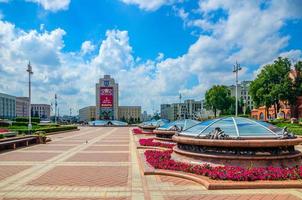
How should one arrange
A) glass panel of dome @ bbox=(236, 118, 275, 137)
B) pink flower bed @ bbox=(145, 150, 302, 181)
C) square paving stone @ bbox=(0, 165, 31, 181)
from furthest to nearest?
1. glass panel of dome @ bbox=(236, 118, 275, 137)
2. square paving stone @ bbox=(0, 165, 31, 181)
3. pink flower bed @ bbox=(145, 150, 302, 181)

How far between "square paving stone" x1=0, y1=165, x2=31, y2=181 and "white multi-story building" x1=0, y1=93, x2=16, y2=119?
125280 mm

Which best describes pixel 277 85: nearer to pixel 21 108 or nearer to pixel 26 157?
pixel 26 157

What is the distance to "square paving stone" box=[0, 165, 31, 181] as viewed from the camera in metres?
9.29

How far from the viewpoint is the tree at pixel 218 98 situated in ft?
292

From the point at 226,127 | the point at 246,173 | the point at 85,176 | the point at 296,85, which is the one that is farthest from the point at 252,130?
the point at 296,85

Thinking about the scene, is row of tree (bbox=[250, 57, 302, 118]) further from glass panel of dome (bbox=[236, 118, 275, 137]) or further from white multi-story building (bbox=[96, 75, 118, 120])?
glass panel of dome (bbox=[236, 118, 275, 137])

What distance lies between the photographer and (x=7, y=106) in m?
136

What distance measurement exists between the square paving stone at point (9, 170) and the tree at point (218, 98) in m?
81.1

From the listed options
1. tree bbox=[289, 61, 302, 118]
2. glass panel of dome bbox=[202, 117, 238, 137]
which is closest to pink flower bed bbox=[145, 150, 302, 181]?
glass panel of dome bbox=[202, 117, 238, 137]

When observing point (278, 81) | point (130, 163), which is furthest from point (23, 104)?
point (130, 163)

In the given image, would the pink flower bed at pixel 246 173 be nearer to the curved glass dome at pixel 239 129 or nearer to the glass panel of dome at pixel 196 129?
the curved glass dome at pixel 239 129

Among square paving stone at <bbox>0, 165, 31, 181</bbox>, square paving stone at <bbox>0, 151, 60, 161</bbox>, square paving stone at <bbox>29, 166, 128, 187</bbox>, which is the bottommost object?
square paving stone at <bbox>0, 151, 60, 161</bbox>

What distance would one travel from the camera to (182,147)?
35.2ft

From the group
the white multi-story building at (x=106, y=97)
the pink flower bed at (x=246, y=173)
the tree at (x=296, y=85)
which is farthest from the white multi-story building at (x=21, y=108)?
the pink flower bed at (x=246, y=173)
